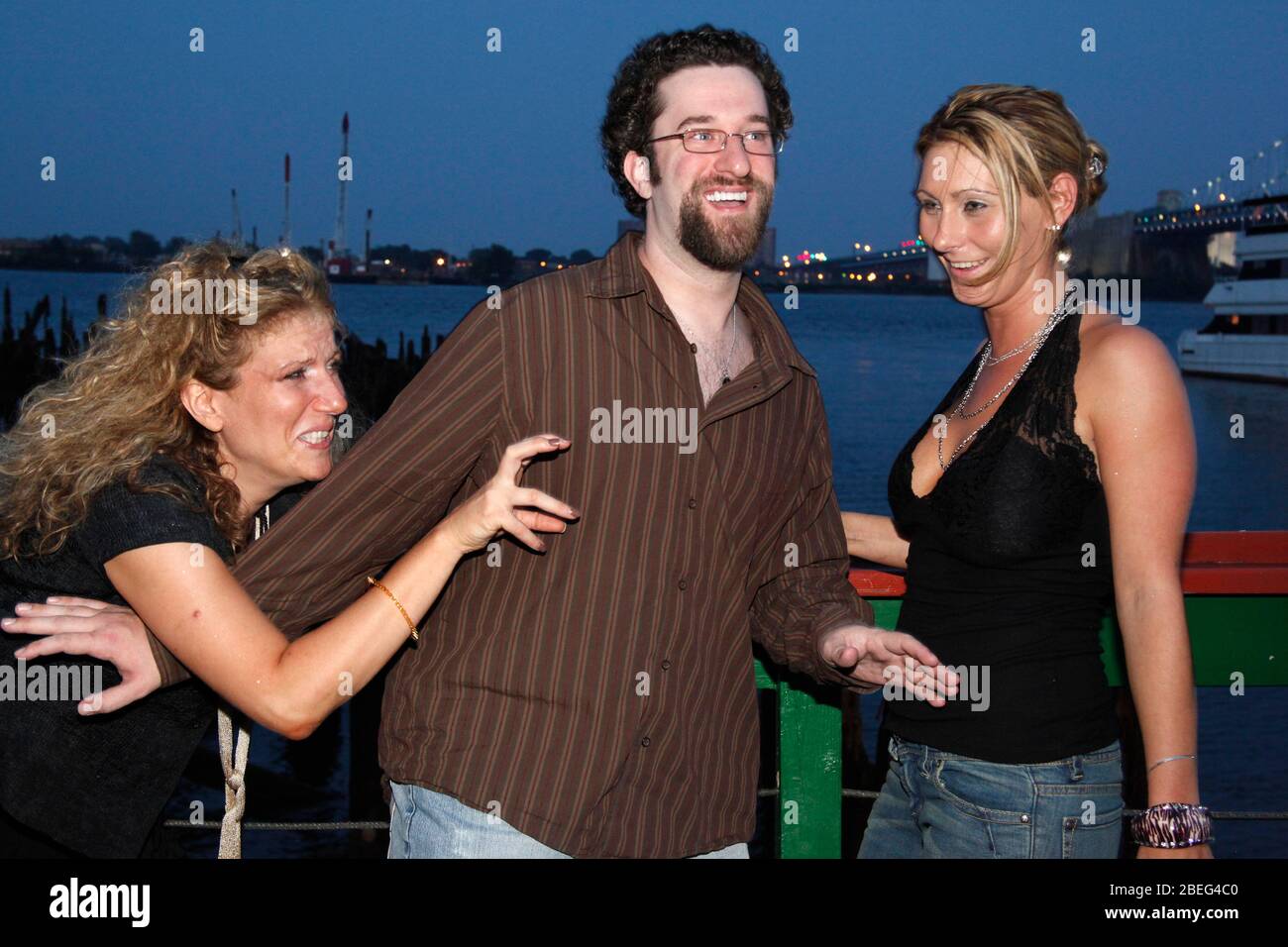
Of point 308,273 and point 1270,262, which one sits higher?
point 1270,262

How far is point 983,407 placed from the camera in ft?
9.78

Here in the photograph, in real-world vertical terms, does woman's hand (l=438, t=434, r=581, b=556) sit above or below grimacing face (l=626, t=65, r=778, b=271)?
below

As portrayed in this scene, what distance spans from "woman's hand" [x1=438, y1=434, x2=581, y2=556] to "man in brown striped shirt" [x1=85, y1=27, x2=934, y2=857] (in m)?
0.16

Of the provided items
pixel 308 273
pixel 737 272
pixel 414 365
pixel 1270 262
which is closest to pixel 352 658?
pixel 308 273

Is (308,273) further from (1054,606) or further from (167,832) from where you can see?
(1054,606)

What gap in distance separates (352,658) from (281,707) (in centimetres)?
17

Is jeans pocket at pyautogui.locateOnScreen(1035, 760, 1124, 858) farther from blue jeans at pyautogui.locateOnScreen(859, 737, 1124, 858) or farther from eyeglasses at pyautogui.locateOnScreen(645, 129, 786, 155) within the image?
eyeglasses at pyautogui.locateOnScreen(645, 129, 786, 155)

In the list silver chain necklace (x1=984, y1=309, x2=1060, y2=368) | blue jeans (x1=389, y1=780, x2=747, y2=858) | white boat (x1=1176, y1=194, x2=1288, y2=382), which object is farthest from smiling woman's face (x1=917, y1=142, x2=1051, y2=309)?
white boat (x1=1176, y1=194, x2=1288, y2=382)

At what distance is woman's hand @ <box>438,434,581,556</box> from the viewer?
246cm

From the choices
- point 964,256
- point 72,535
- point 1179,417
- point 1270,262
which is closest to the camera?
point 1179,417

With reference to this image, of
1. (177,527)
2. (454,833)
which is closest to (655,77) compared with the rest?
(177,527)

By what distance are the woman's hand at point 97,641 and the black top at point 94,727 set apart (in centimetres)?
7

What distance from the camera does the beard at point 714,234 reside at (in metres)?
2.82
